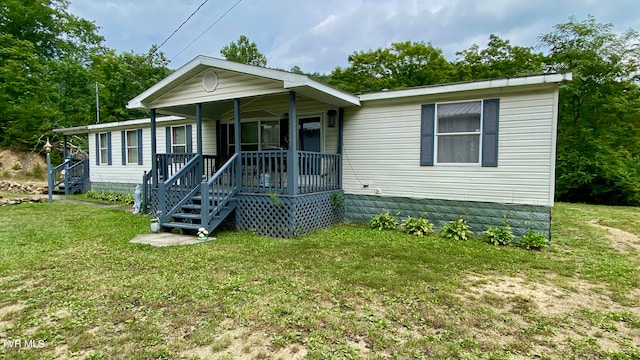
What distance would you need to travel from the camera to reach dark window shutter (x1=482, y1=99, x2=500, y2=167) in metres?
6.04

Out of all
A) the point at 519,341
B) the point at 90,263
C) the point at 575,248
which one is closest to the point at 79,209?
the point at 90,263

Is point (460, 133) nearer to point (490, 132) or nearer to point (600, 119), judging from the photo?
point (490, 132)

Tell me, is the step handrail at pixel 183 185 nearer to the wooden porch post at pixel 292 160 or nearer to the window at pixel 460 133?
the wooden porch post at pixel 292 160

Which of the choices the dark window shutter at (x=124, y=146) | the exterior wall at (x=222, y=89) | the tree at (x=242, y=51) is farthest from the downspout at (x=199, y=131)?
the tree at (x=242, y=51)

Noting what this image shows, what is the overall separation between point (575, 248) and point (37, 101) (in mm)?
24496

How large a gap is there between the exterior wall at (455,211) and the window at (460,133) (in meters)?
0.88

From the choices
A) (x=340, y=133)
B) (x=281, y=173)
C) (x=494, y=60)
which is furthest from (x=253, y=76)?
(x=494, y=60)

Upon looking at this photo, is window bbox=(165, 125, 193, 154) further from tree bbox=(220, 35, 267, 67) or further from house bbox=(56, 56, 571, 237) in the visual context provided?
tree bbox=(220, 35, 267, 67)

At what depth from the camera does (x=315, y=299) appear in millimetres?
3279

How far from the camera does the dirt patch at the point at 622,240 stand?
564 cm

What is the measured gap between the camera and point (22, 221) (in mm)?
7391

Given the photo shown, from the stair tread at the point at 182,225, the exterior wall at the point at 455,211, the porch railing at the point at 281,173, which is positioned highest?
the porch railing at the point at 281,173

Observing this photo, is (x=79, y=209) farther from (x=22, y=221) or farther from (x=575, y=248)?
(x=575, y=248)

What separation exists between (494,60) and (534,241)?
675 inches
